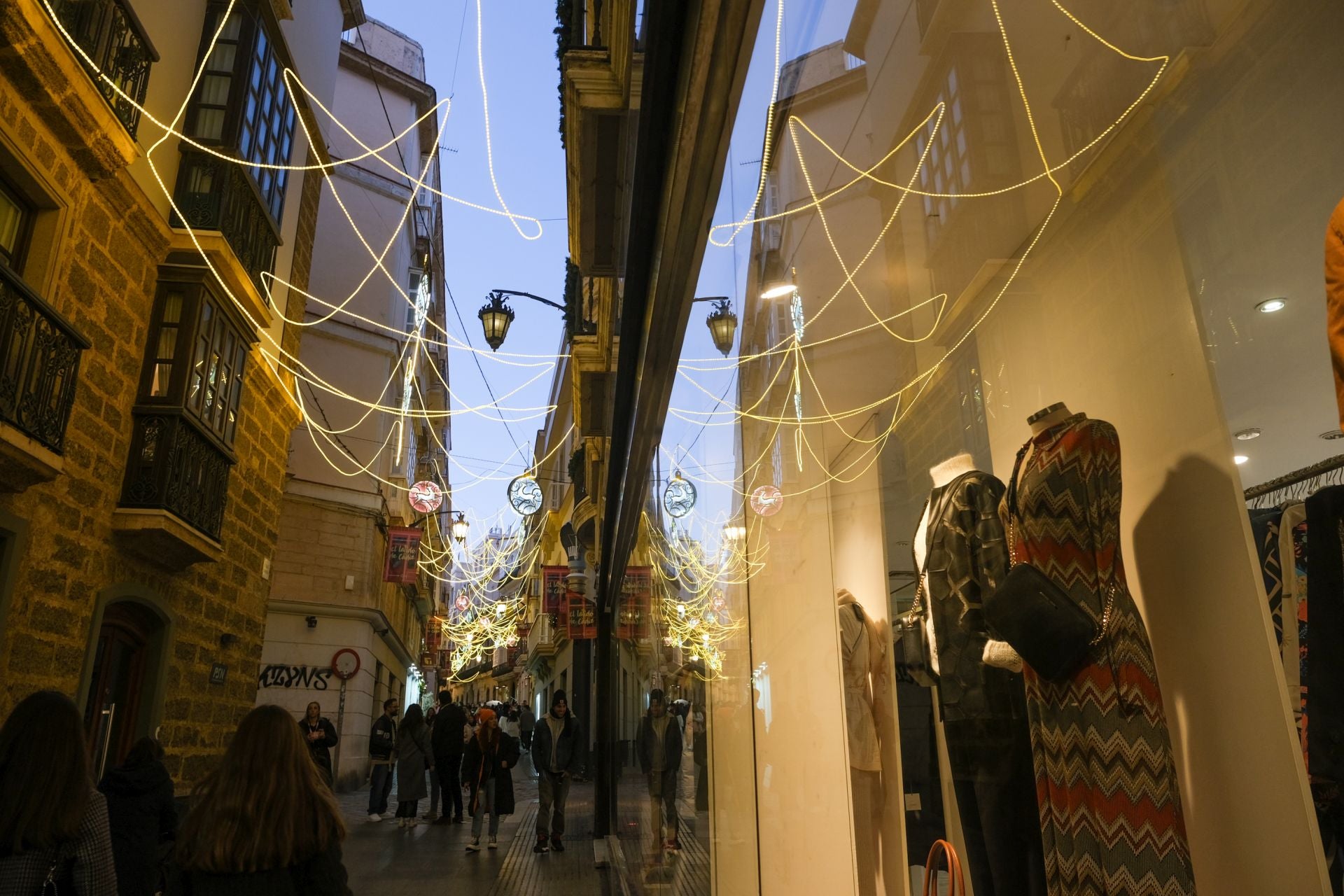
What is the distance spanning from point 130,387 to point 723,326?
662 cm

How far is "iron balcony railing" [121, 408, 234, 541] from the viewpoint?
732 centimetres

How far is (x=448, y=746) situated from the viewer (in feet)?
37.0

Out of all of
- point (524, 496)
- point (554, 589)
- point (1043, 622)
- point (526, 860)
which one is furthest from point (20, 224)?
point (524, 496)

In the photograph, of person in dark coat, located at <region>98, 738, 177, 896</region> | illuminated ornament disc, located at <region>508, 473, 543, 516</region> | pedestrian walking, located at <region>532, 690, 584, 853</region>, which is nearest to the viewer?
person in dark coat, located at <region>98, 738, 177, 896</region>

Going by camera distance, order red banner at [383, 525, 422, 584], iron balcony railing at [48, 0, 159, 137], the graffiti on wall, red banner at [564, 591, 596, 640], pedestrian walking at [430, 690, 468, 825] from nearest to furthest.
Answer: iron balcony railing at [48, 0, 159, 137] → pedestrian walking at [430, 690, 468, 825] → red banner at [564, 591, 596, 640] → the graffiti on wall → red banner at [383, 525, 422, 584]

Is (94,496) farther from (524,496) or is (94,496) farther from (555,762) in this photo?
(524,496)

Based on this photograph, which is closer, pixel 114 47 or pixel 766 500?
pixel 766 500

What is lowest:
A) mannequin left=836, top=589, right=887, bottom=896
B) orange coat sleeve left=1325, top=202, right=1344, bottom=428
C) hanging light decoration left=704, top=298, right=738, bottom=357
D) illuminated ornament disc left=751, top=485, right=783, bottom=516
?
mannequin left=836, top=589, right=887, bottom=896

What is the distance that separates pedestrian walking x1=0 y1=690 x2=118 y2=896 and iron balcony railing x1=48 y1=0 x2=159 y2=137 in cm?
458

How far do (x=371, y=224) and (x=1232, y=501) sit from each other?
76.0 ft

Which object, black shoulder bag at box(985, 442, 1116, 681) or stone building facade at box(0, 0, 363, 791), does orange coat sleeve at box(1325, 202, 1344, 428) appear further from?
stone building facade at box(0, 0, 363, 791)

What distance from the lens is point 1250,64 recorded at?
2.46 ft

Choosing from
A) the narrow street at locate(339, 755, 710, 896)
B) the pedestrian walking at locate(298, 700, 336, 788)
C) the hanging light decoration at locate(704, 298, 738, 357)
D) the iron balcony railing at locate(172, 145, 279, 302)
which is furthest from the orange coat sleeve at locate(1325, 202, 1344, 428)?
the pedestrian walking at locate(298, 700, 336, 788)

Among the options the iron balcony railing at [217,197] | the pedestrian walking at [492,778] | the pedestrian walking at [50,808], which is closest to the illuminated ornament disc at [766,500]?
the pedestrian walking at [50,808]
